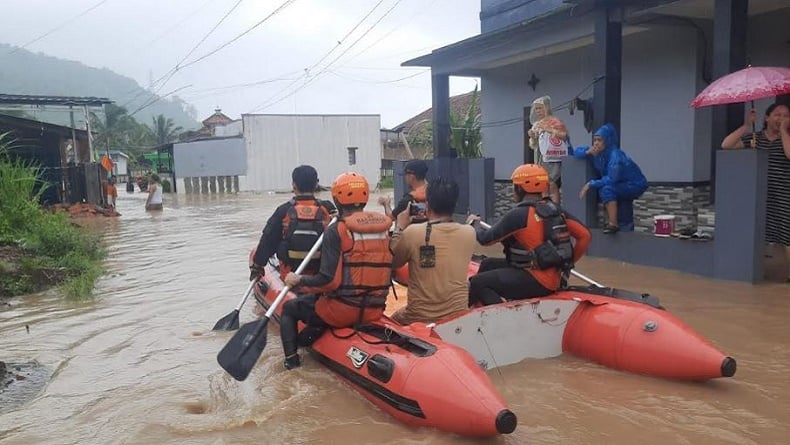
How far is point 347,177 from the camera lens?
4738 mm

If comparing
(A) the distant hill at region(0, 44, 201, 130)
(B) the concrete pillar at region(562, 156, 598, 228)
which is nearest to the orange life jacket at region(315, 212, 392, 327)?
(B) the concrete pillar at region(562, 156, 598, 228)

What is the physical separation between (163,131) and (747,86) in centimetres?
6352

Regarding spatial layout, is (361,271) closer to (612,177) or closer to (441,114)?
(612,177)

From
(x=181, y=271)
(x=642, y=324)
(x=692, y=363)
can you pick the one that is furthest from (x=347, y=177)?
(x=181, y=271)

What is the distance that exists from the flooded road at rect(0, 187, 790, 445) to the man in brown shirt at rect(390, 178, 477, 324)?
63 cm

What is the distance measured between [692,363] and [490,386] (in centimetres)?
152

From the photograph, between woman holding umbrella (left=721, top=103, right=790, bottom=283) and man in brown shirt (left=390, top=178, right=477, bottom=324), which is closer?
man in brown shirt (left=390, top=178, right=477, bottom=324)

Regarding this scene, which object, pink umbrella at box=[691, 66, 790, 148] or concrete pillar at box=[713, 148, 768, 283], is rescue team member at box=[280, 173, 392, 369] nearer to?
pink umbrella at box=[691, 66, 790, 148]

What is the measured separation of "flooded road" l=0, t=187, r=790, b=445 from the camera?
393 centimetres

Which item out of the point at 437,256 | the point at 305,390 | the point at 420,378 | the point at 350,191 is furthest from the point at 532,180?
the point at 305,390

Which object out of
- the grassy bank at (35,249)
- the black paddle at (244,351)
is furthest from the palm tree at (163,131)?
the black paddle at (244,351)

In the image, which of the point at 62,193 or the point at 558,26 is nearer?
the point at 558,26

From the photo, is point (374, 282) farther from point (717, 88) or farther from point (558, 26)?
point (558, 26)

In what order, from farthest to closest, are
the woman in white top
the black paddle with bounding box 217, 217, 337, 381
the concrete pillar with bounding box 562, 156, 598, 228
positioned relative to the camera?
1. the woman in white top
2. the concrete pillar with bounding box 562, 156, 598, 228
3. the black paddle with bounding box 217, 217, 337, 381
